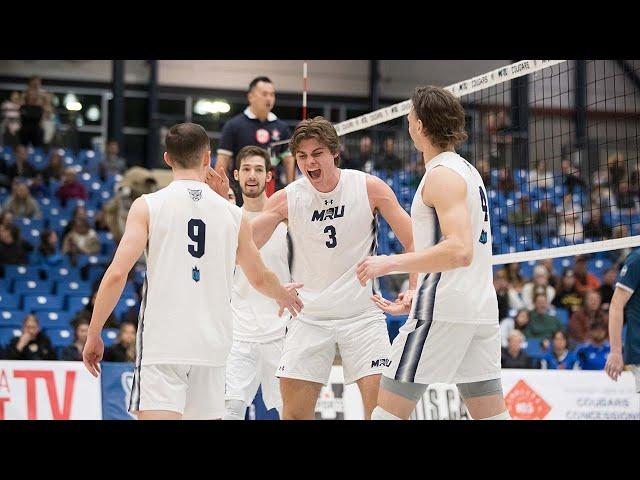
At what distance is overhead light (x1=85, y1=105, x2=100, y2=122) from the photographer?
81.1 feet

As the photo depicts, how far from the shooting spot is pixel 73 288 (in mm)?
17109

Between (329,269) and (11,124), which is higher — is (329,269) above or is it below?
below

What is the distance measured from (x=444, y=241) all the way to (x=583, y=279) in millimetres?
13594

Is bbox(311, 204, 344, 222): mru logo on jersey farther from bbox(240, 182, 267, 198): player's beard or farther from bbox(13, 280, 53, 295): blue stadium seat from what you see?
bbox(13, 280, 53, 295): blue stadium seat

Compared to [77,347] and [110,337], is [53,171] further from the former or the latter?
[77,347]

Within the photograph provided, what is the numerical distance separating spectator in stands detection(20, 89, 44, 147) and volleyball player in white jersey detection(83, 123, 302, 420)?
639 inches

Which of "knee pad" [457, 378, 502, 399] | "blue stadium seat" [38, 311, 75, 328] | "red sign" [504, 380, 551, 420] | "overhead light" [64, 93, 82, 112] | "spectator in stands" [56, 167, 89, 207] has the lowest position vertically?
"red sign" [504, 380, 551, 420]

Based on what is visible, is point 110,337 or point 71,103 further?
point 71,103

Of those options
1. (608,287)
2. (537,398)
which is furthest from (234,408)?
(608,287)

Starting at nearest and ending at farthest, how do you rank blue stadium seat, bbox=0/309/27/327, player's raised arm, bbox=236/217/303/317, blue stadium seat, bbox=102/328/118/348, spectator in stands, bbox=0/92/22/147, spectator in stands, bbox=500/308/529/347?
player's raised arm, bbox=236/217/303/317 < blue stadium seat, bbox=102/328/118/348 < blue stadium seat, bbox=0/309/27/327 < spectator in stands, bbox=500/308/529/347 < spectator in stands, bbox=0/92/22/147

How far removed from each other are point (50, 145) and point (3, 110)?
4.29ft

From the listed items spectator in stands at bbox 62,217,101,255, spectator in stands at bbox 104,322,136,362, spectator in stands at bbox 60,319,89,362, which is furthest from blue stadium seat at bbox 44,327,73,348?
spectator in stands at bbox 62,217,101,255
